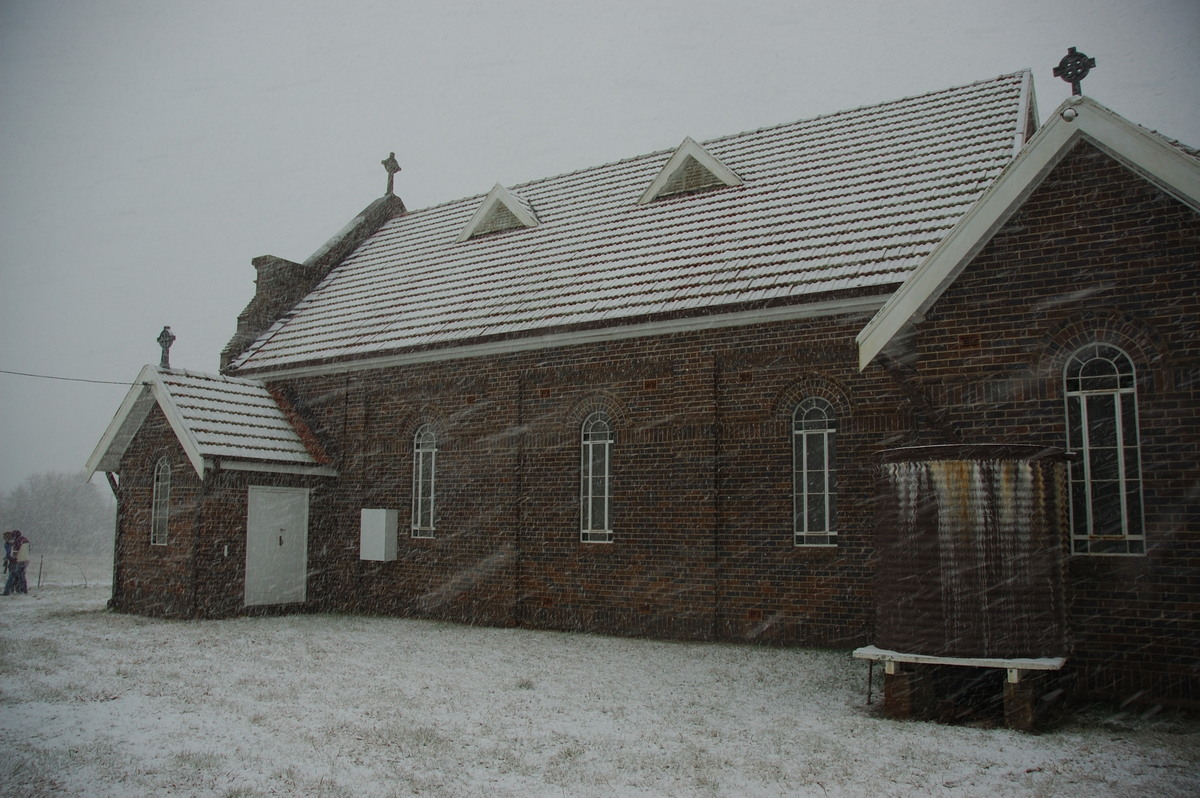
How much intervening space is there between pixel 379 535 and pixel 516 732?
8.90 meters

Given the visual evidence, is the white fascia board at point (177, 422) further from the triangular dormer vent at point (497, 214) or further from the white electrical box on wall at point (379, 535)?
the triangular dormer vent at point (497, 214)

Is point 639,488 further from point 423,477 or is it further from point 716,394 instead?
point 423,477

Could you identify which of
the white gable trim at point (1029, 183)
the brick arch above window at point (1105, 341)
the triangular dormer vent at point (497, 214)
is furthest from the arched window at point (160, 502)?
the brick arch above window at point (1105, 341)

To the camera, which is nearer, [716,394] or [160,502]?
[716,394]

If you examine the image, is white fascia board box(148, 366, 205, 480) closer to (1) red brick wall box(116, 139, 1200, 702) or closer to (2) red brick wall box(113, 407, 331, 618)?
(2) red brick wall box(113, 407, 331, 618)

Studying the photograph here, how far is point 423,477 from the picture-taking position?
1652cm

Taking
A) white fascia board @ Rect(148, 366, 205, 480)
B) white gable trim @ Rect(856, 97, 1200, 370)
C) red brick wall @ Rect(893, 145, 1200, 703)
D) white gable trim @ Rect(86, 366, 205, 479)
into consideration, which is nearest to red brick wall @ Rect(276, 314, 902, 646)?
red brick wall @ Rect(893, 145, 1200, 703)

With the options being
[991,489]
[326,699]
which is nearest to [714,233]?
[991,489]

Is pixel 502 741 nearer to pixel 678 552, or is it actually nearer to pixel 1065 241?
pixel 678 552

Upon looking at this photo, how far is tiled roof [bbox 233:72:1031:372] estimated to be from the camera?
12625mm

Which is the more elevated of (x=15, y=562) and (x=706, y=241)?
(x=706, y=241)

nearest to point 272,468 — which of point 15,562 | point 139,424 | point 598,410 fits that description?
point 139,424

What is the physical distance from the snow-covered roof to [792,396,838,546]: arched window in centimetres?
948

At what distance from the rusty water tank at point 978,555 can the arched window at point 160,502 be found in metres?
13.3
